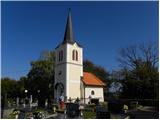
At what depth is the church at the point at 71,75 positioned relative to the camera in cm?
3462

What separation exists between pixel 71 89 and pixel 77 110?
21.6m

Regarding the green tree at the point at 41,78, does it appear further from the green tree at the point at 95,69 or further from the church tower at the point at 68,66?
the green tree at the point at 95,69

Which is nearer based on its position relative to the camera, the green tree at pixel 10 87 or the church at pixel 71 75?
the church at pixel 71 75

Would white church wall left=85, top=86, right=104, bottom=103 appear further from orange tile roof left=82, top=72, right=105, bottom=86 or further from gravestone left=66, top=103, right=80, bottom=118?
gravestone left=66, top=103, right=80, bottom=118

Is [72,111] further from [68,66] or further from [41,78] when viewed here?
[41,78]

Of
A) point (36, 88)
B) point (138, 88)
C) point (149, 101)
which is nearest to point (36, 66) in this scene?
point (36, 88)

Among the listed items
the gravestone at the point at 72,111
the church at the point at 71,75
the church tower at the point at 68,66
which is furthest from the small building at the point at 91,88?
the gravestone at the point at 72,111

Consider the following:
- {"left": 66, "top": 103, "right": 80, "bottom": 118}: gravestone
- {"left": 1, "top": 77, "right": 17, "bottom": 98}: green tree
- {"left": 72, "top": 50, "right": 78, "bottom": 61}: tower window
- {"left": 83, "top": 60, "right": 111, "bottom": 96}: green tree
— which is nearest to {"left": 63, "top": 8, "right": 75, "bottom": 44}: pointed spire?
{"left": 72, "top": 50, "right": 78, "bottom": 61}: tower window

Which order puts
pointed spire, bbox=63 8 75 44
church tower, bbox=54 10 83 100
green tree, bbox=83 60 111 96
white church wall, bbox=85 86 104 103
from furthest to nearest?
green tree, bbox=83 60 111 96
pointed spire, bbox=63 8 75 44
white church wall, bbox=85 86 104 103
church tower, bbox=54 10 83 100

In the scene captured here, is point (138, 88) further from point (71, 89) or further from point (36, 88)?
point (36, 88)

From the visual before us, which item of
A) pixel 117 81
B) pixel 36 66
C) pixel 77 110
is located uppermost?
pixel 36 66

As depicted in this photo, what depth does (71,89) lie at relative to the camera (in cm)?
3438

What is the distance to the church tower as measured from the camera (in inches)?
1361

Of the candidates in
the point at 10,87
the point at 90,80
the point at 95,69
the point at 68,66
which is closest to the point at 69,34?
the point at 68,66
